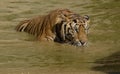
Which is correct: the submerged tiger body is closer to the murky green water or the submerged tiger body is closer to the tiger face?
the tiger face

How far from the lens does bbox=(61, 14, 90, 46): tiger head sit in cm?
867

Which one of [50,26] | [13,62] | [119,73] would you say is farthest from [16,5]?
[119,73]

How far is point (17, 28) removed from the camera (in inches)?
416

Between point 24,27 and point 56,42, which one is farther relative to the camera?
point 24,27

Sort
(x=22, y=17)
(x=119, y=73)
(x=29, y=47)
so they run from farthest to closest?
(x=22, y=17)
(x=29, y=47)
(x=119, y=73)

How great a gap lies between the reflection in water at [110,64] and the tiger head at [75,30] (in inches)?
46.3

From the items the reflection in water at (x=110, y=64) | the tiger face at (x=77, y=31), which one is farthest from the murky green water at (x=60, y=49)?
the tiger face at (x=77, y=31)

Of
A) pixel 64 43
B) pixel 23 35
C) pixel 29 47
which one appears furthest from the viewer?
pixel 23 35

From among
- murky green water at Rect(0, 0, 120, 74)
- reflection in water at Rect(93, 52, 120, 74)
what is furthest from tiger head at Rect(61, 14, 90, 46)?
reflection in water at Rect(93, 52, 120, 74)

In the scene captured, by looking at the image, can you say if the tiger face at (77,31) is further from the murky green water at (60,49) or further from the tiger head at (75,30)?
the murky green water at (60,49)

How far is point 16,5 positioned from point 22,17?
229 centimetres

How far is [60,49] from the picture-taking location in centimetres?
838

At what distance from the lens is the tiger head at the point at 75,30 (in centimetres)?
867

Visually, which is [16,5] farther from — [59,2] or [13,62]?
[13,62]
